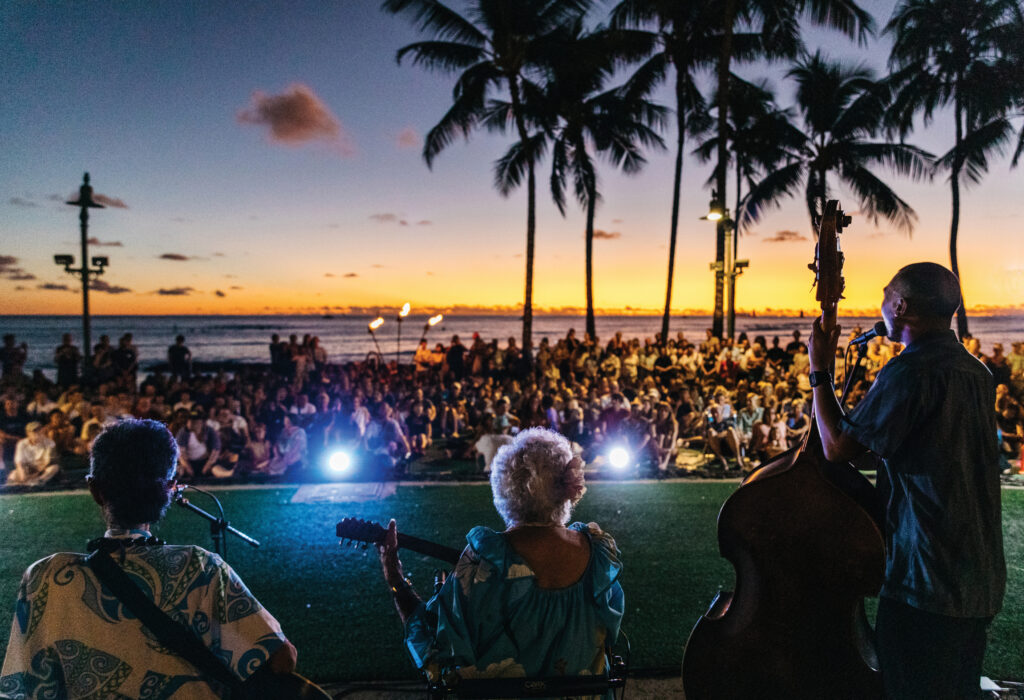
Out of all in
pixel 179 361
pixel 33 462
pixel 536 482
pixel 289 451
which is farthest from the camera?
pixel 179 361

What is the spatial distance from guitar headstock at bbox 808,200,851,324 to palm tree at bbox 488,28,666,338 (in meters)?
15.6

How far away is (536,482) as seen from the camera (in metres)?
2.07

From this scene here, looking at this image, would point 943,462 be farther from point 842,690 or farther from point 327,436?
point 327,436

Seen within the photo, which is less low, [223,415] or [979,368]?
[979,368]

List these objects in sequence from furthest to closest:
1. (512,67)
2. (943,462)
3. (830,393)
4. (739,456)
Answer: (512,67)
(739,456)
(830,393)
(943,462)

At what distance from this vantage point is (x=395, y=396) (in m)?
11.9

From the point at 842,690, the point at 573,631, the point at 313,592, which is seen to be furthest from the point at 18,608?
the point at 313,592

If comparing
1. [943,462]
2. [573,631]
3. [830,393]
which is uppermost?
[830,393]

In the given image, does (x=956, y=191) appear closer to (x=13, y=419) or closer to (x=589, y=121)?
(x=589, y=121)

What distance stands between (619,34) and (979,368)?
18.0 m

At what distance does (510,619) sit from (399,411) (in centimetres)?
937

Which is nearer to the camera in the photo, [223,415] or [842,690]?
[842,690]

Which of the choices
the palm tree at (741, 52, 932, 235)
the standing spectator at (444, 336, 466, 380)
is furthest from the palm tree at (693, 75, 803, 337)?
the standing spectator at (444, 336, 466, 380)

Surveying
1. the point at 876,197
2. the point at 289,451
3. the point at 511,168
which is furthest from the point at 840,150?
the point at 289,451
